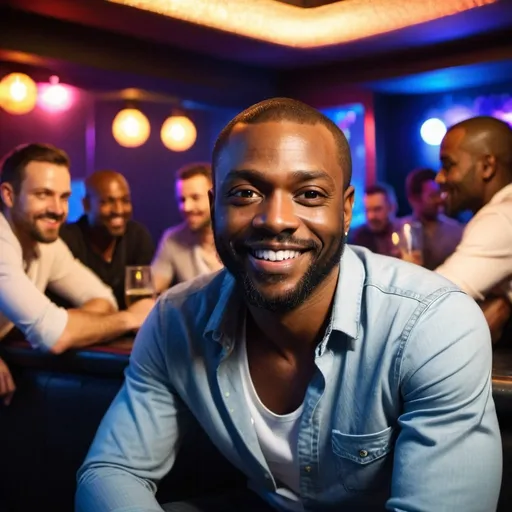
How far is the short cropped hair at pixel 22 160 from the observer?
2871 mm

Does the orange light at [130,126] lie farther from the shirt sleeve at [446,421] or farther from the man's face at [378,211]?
the shirt sleeve at [446,421]

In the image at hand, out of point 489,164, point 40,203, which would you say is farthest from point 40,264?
point 489,164

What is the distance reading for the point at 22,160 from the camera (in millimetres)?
2883

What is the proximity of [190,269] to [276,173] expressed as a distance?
268cm

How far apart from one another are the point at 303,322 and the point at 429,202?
3.60 metres

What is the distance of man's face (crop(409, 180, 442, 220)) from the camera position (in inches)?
189

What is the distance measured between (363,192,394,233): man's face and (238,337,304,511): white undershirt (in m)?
3.60

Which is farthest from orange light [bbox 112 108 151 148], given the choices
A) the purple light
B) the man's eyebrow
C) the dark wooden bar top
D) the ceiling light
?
the man's eyebrow

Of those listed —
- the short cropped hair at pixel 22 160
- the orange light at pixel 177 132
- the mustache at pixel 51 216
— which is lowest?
the mustache at pixel 51 216

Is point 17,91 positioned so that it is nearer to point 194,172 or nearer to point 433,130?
point 194,172

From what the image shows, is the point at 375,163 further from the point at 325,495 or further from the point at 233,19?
the point at 325,495

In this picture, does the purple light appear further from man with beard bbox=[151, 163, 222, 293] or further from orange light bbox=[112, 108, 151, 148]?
man with beard bbox=[151, 163, 222, 293]

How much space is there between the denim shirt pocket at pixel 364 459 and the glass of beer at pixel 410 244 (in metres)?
1.36

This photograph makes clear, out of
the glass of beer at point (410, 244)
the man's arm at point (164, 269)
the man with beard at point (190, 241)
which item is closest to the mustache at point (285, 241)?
the glass of beer at point (410, 244)
